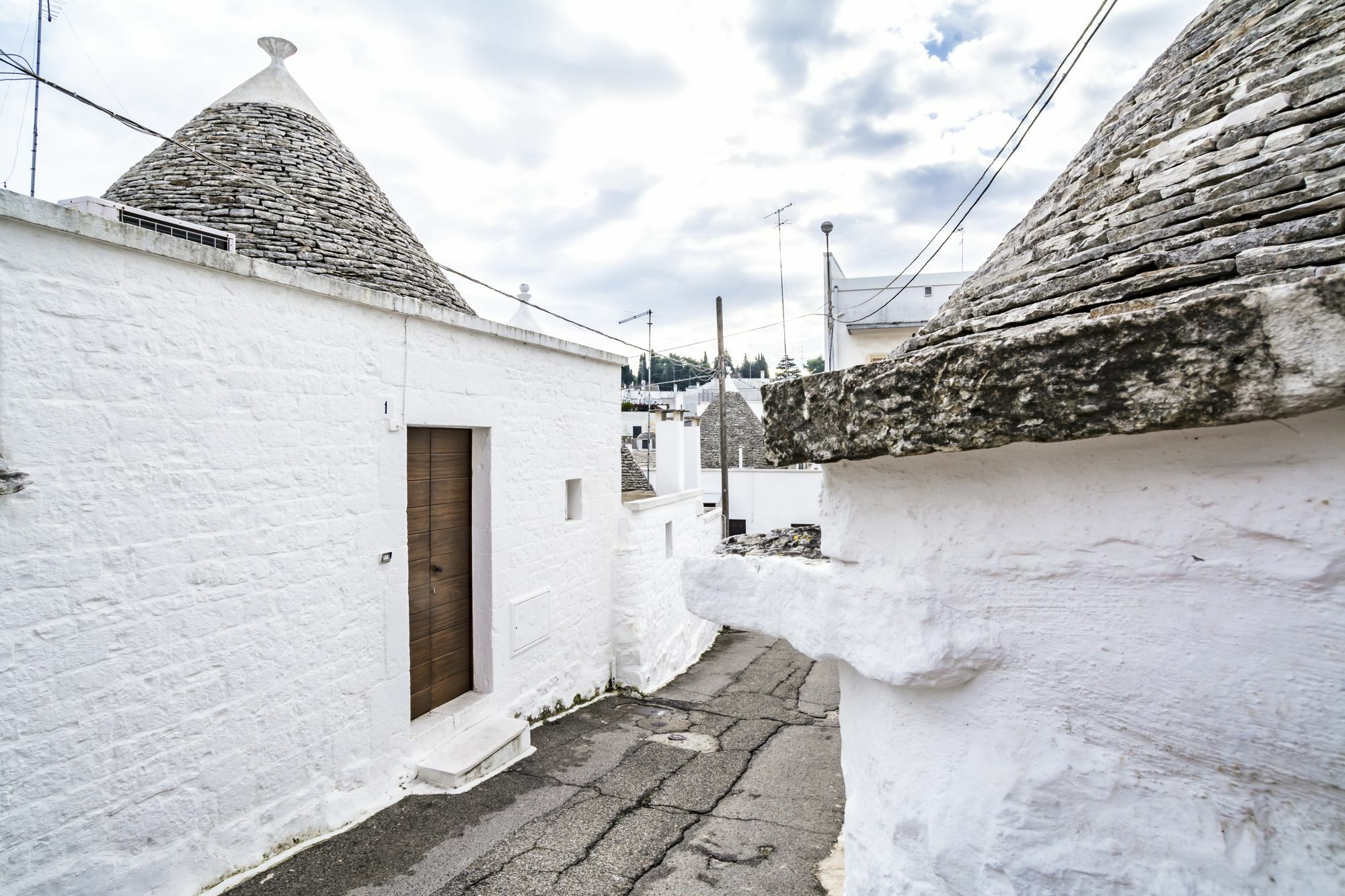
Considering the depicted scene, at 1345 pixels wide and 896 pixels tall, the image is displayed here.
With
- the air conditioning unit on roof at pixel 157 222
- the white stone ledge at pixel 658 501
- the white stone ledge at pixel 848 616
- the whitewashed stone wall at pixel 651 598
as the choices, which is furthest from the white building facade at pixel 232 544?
the white stone ledge at pixel 848 616

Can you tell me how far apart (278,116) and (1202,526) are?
8.74m

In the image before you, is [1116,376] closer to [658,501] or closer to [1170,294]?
[1170,294]

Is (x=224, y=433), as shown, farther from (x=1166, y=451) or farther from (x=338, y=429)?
(x=1166, y=451)

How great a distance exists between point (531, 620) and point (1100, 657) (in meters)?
5.82

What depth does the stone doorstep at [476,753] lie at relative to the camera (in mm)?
5242

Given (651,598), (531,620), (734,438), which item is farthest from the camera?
(734,438)

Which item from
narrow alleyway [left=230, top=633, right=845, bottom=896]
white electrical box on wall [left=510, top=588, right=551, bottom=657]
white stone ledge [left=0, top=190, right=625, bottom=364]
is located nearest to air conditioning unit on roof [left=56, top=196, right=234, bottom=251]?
white stone ledge [left=0, top=190, right=625, bottom=364]

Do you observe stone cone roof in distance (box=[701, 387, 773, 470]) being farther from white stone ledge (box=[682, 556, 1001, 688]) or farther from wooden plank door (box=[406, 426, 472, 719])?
white stone ledge (box=[682, 556, 1001, 688])

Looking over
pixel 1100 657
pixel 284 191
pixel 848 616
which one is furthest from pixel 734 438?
pixel 1100 657

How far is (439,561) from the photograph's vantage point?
5902 millimetres

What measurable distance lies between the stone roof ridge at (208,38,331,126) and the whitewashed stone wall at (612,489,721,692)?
19.3 ft

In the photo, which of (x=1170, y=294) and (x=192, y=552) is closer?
(x=1170, y=294)

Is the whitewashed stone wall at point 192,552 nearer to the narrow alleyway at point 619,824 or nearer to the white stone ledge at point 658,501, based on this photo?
the narrow alleyway at point 619,824

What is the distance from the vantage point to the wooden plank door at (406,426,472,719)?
5633mm
